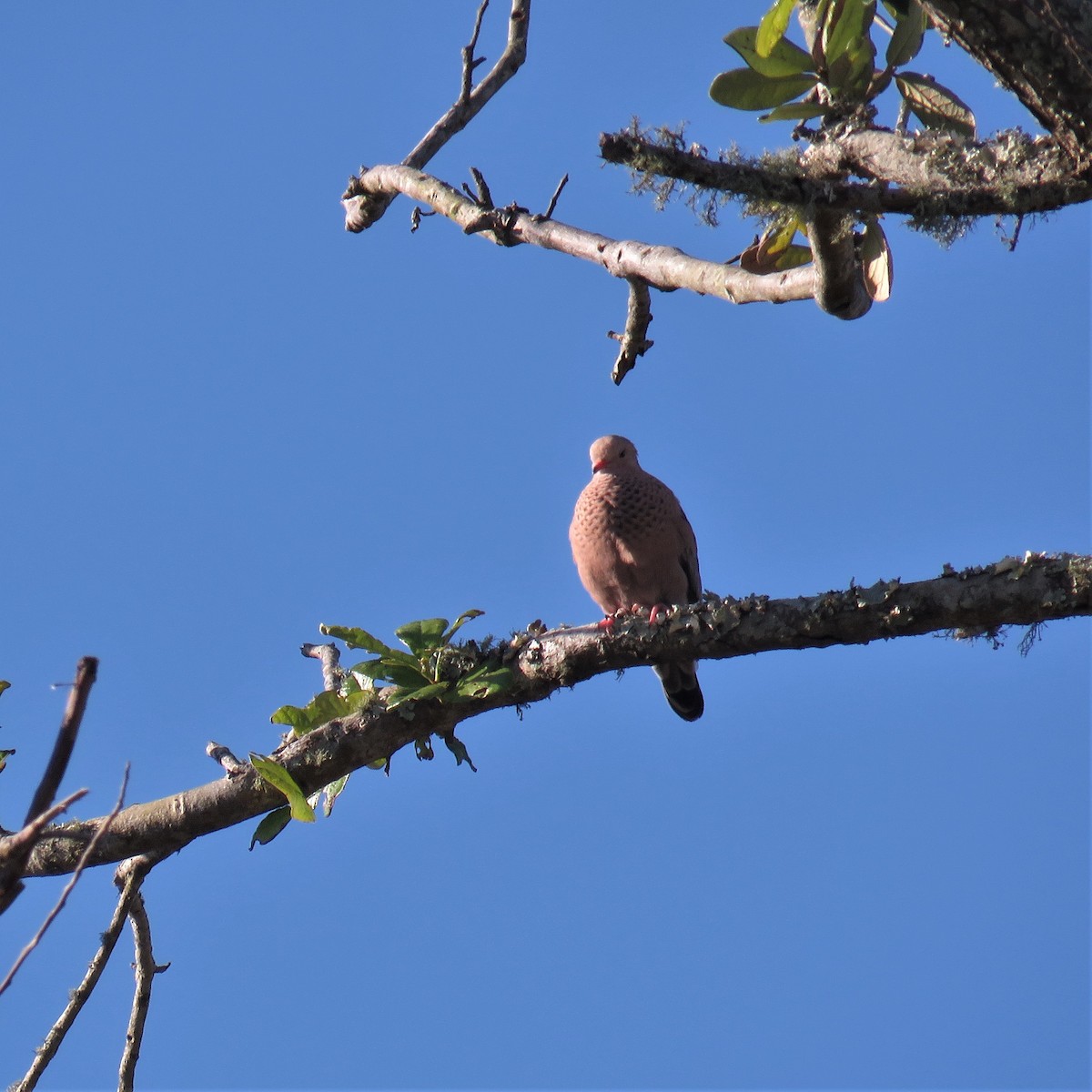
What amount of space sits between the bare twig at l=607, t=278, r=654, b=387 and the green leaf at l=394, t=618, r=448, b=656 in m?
1.09

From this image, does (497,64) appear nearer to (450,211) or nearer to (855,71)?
(450,211)

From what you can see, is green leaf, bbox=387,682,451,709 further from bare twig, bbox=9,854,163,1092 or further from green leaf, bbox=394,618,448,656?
bare twig, bbox=9,854,163,1092

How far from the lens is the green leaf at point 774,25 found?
392cm

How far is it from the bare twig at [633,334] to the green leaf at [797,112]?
0.68 metres

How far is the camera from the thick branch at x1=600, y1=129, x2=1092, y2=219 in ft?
8.66

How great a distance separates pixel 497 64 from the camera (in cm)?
479

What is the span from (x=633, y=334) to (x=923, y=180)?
1343mm

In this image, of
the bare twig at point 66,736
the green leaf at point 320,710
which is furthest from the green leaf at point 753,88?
the bare twig at point 66,736

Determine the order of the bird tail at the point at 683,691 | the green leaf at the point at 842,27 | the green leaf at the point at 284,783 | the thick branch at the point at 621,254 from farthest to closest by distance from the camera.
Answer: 1. the bird tail at the point at 683,691
2. the green leaf at the point at 284,783
3. the green leaf at the point at 842,27
4. the thick branch at the point at 621,254

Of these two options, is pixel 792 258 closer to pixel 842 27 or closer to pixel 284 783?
pixel 842 27

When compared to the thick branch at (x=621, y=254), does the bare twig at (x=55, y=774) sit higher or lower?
lower

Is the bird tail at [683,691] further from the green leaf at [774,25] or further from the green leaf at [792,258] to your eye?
the green leaf at [774,25]

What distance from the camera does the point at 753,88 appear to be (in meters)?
4.04

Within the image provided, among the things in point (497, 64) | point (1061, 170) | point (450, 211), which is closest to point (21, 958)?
point (1061, 170)
